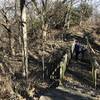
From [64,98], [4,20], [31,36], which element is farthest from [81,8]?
[64,98]

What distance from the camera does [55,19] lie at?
36.4 metres

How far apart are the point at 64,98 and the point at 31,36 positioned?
18560 millimetres

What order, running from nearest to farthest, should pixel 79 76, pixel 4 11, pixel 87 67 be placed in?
pixel 79 76 → pixel 87 67 → pixel 4 11

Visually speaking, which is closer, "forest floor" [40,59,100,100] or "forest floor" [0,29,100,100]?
"forest floor" [0,29,100,100]

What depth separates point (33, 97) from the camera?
12148mm

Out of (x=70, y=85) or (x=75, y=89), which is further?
(x=70, y=85)

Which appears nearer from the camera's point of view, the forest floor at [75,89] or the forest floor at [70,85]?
the forest floor at [70,85]

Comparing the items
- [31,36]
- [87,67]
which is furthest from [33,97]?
[31,36]

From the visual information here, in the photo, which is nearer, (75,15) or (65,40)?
(65,40)

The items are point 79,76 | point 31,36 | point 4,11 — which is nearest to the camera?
point 79,76

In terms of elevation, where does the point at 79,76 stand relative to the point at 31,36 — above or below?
below

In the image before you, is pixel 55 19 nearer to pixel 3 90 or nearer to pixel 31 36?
pixel 31 36

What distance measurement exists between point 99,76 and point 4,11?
11.4 m

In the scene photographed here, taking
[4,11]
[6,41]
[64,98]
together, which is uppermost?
[4,11]
